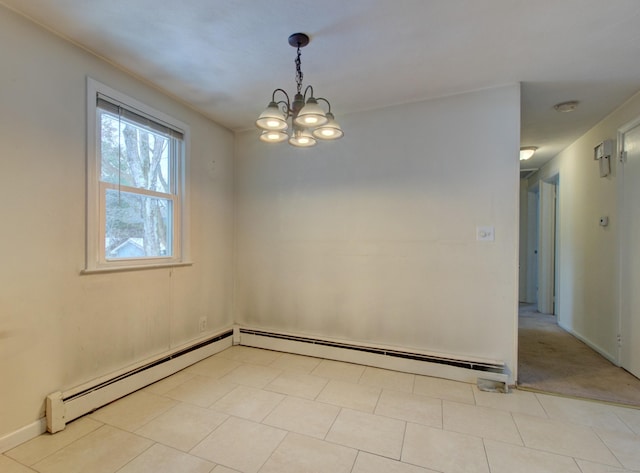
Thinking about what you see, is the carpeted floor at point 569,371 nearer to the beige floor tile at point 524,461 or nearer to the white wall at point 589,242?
the white wall at point 589,242

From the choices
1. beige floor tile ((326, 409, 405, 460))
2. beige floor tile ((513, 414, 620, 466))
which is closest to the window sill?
beige floor tile ((326, 409, 405, 460))

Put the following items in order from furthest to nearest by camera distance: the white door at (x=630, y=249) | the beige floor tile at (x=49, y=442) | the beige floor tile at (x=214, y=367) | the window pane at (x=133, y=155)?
the beige floor tile at (x=214, y=367) < the white door at (x=630, y=249) < the window pane at (x=133, y=155) < the beige floor tile at (x=49, y=442)

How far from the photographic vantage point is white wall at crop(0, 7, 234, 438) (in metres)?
1.71

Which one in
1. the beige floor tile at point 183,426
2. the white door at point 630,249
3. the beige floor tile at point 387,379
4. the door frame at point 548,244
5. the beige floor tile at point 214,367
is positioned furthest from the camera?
the door frame at point 548,244

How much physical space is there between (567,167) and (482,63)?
2.83 m

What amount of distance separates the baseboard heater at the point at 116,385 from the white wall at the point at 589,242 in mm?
3988

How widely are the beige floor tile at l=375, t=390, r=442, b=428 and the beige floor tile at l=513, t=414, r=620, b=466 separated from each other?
1.60ft

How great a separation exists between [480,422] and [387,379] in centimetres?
78

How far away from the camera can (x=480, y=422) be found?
195 cm

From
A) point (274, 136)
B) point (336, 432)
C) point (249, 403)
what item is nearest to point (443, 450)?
point (336, 432)

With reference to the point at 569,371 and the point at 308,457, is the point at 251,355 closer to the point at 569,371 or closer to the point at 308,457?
the point at 308,457

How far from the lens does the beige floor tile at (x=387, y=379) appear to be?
2.46 metres

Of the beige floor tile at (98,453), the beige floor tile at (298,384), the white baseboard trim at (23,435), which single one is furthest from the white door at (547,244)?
the white baseboard trim at (23,435)

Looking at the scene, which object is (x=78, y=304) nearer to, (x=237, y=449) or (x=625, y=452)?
(x=237, y=449)
